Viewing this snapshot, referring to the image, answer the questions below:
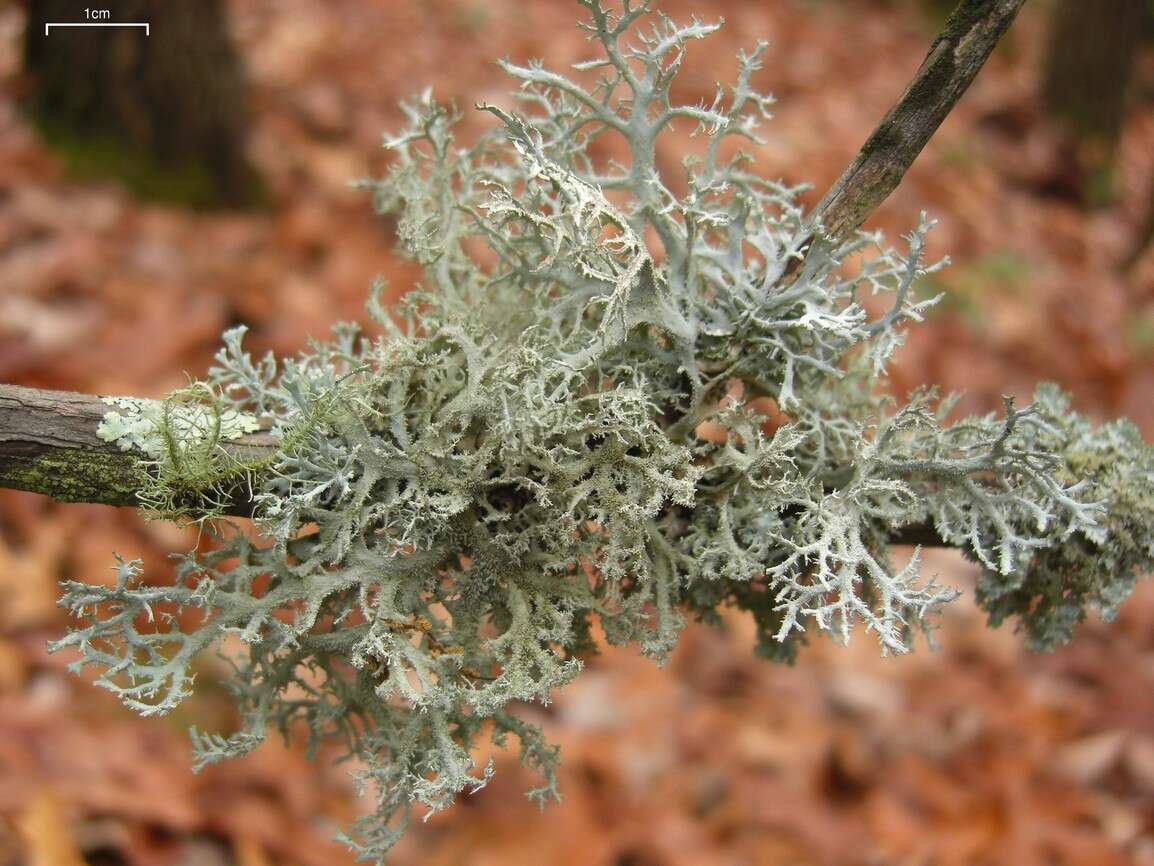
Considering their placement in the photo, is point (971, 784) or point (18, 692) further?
point (971, 784)

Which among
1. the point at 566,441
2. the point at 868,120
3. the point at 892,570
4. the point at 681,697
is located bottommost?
the point at 892,570

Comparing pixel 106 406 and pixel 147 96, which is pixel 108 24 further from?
pixel 106 406

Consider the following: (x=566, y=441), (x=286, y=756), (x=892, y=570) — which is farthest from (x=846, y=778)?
(x=566, y=441)

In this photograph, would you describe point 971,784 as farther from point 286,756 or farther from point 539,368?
point 539,368

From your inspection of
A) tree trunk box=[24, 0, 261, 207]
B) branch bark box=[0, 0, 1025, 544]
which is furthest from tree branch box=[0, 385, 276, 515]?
tree trunk box=[24, 0, 261, 207]

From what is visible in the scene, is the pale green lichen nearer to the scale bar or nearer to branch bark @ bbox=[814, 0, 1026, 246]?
branch bark @ bbox=[814, 0, 1026, 246]
